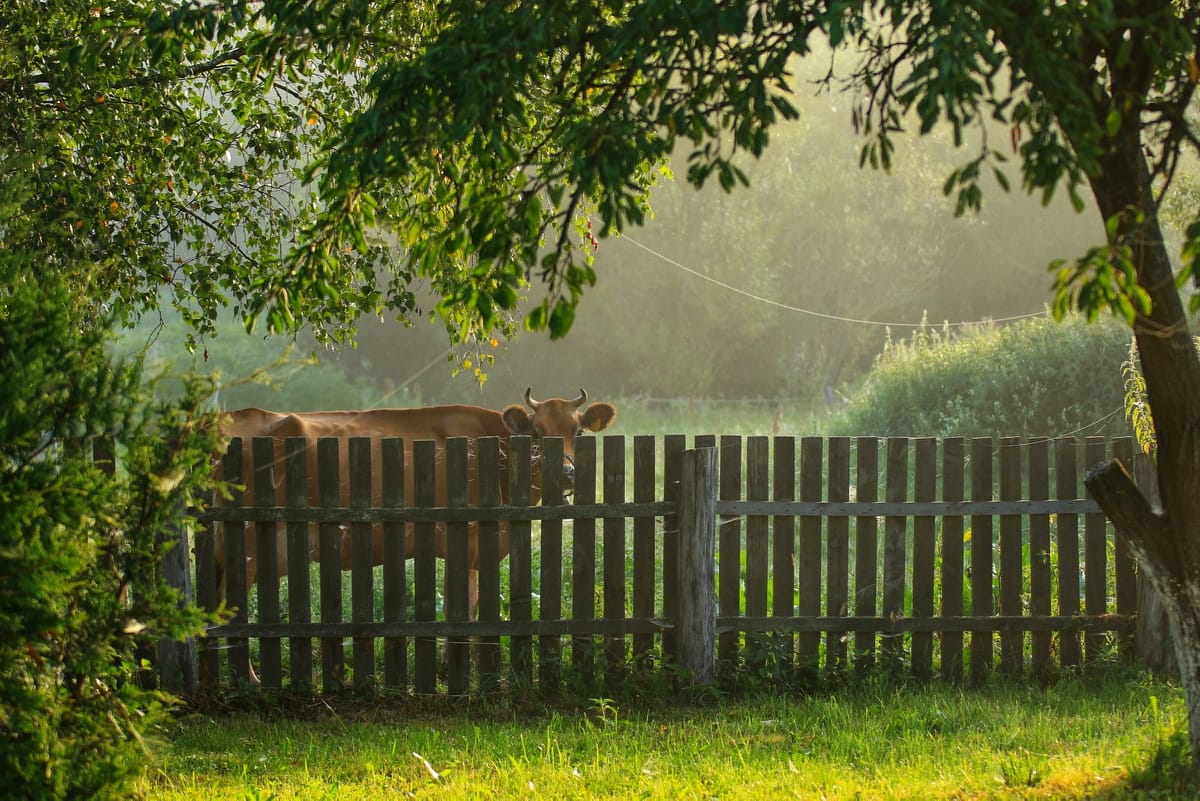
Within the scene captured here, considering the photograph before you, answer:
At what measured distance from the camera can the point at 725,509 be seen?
6.91 meters

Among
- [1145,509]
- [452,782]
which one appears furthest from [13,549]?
[1145,509]

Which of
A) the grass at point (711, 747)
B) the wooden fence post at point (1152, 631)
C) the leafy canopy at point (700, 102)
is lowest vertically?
the grass at point (711, 747)

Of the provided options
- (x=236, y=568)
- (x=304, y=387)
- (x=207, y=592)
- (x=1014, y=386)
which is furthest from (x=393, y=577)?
(x=304, y=387)

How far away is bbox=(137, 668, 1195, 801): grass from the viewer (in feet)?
16.4

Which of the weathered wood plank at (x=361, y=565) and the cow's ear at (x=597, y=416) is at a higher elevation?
the cow's ear at (x=597, y=416)

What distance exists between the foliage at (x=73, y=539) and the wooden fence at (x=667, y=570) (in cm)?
252

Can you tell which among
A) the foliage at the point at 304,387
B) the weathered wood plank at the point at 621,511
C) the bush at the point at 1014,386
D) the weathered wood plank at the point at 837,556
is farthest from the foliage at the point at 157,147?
the foliage at the point at 304,387

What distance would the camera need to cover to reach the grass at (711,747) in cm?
499

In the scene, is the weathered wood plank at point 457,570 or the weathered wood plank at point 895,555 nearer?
the weathered wood plank at point 457,570

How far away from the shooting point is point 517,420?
9.22m

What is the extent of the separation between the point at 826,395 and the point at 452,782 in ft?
95.6

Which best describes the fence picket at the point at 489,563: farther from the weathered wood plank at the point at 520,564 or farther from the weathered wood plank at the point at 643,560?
the weathered wood plank at the point at 643,560

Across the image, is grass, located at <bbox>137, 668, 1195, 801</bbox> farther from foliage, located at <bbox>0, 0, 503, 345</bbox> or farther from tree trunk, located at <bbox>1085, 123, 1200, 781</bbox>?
foliage, located at <bbox>0, 0, 503, 345</bbox>

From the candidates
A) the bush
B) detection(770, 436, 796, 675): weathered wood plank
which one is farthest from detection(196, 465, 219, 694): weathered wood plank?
the bush
